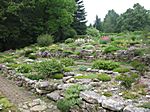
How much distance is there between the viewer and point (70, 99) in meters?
8.70

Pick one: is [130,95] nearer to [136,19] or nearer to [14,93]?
[14,93]

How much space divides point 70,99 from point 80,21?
3482cm

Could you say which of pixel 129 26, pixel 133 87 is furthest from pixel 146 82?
pixel 129 26

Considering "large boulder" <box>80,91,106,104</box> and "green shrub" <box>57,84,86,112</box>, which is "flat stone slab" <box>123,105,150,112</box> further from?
"green shrub" <box>57,84,86,112</box>

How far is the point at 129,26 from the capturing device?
4934 cm

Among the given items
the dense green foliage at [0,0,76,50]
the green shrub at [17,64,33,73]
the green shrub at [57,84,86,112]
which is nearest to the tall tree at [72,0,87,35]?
the dense green foliage at [0,0,76,50]

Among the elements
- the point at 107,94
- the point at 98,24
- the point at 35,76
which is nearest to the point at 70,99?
the point at 107,94

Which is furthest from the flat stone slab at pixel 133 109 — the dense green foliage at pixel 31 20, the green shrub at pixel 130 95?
the dense green foliage at pixel 31 20

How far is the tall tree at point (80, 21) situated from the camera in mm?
41812

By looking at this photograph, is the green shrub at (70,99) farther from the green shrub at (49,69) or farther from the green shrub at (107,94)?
the green shrub at (49,69)

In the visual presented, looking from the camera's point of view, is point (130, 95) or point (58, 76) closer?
point (130, 95)

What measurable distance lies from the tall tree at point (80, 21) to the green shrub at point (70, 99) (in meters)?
32.6

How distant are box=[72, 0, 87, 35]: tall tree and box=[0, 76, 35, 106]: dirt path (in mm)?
29332

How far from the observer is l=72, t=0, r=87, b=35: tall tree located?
1646 inches
